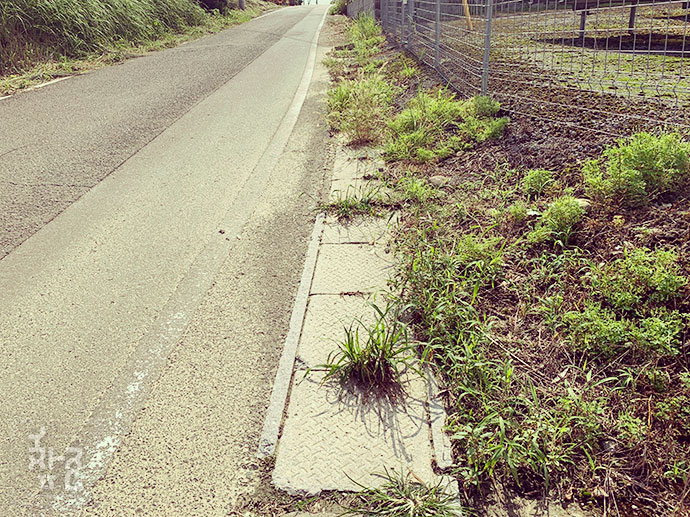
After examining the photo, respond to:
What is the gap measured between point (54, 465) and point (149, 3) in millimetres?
17611

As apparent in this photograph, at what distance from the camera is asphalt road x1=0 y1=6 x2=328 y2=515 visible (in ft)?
7.39

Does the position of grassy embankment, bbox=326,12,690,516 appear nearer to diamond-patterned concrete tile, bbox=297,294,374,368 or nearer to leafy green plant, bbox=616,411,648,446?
leafy green plant, bbox=616,411,648,446

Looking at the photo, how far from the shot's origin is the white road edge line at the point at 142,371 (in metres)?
2.22

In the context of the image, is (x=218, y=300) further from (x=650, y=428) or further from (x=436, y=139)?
(x=436, y=139)

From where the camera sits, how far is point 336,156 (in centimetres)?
588

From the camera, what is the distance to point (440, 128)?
18.7ft

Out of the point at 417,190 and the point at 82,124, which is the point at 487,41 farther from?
the point at 82,124

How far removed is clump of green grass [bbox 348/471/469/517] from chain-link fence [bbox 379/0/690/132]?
3.27 m

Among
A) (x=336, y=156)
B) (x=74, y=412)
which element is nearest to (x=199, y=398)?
(x=74, y=412)

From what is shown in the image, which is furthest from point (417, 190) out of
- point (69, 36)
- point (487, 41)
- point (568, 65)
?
point (69, 36)

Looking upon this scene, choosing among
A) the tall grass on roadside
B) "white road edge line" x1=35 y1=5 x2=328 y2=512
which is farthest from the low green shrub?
the tall grass on roadside

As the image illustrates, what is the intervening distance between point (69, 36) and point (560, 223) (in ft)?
41.9

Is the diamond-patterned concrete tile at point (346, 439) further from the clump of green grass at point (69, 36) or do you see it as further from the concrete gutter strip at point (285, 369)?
the clump of green grass at point (69, 36)

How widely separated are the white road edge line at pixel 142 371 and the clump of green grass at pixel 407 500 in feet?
3.56
